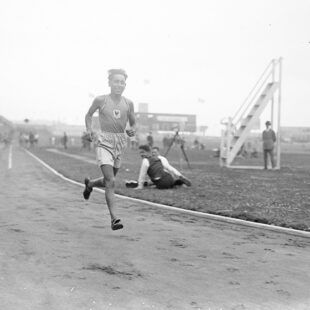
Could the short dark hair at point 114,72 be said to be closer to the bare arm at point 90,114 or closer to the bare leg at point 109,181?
the bare arm at point 90,114

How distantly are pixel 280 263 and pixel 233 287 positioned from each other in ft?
3.23

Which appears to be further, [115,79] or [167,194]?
[167,194]

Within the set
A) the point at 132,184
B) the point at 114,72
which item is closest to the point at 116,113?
the point at 114,72

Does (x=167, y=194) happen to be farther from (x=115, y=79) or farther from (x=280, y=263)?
(x=280, y=263)

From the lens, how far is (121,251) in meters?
4.96

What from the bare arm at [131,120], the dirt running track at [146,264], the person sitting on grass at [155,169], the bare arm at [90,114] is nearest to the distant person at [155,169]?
the person sitting on grass at [155,169]

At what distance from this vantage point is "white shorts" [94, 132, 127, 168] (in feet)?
19.9

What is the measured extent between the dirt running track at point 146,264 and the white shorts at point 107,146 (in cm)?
90

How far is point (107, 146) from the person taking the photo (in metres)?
6.09

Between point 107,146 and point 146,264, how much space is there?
204 cm

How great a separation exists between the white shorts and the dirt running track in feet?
2.94

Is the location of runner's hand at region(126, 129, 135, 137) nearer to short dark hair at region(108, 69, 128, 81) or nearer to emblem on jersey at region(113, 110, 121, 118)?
emblem on jersey at region(113, 110, 121, 118)

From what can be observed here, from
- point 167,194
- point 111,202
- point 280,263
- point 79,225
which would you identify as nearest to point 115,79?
point 111,202

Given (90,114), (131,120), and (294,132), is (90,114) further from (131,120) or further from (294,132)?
(294,132)
